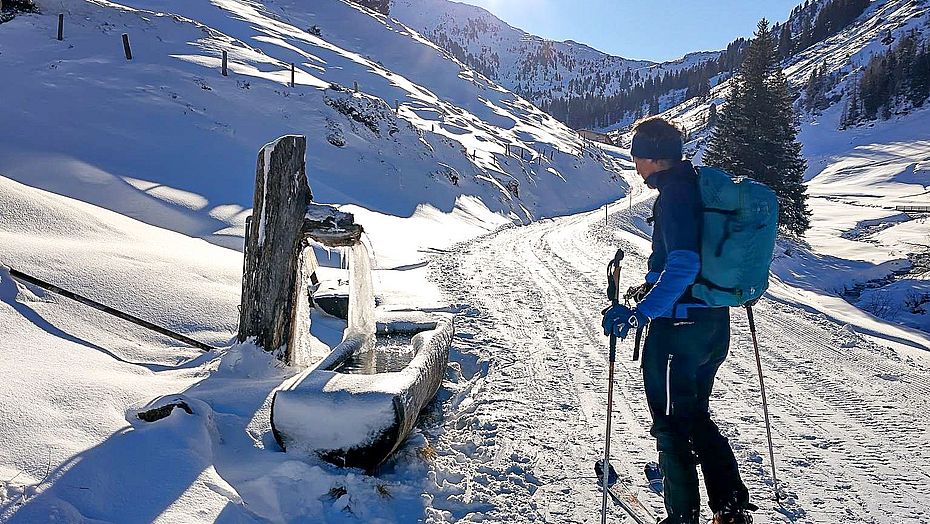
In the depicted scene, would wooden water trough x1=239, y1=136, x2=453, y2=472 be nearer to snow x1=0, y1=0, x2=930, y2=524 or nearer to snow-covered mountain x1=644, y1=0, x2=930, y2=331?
snow x1=0, y1=0, x2=930, y2=524

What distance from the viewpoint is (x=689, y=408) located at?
2867mm

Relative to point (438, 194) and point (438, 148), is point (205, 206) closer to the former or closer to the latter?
point (438, 194)

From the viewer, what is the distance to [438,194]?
23.7 m

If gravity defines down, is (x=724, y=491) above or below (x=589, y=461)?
above

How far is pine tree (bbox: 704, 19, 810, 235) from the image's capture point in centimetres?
2095

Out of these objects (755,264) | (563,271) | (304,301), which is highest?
(755,264)

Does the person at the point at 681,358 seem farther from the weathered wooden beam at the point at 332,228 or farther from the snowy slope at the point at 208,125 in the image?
the snowy slope at the point at 208,125

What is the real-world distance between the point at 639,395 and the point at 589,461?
1.50 m

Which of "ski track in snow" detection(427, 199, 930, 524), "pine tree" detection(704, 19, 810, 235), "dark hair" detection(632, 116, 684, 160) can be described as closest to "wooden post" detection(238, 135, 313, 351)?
"ski track in snow" detection(427, 199, 930, 524)

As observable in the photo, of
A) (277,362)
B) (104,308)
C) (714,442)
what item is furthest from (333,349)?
(714,442)

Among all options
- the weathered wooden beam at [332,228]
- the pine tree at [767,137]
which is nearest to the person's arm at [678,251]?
the weathered wooden beam at [332,228]

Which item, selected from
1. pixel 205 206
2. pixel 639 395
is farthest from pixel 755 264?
pixel 205 206

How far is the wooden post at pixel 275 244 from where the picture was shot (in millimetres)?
5047

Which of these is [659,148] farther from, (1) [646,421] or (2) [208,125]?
(2) [208,125]
